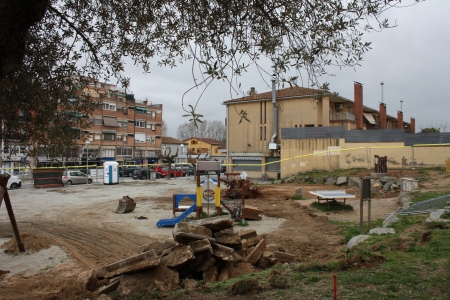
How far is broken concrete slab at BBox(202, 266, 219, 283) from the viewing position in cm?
674

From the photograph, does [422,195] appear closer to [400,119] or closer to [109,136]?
[400,119]

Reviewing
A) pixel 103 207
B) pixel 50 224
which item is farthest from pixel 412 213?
pixel 103 207

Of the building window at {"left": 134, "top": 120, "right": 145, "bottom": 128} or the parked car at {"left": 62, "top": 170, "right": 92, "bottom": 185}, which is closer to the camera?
the parked car at {"left": 62, "top": 170, "right": 92, "bottom": 185}

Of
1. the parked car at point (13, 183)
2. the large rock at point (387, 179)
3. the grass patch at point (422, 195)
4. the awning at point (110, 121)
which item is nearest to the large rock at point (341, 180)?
the large rock at point (387, 179)

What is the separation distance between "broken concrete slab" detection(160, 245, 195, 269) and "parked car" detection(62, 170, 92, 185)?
1163 inches

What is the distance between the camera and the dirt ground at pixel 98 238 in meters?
7.65

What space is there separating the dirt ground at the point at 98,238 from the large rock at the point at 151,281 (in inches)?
21.0

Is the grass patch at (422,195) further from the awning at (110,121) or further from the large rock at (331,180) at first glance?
the awning at (110,121)

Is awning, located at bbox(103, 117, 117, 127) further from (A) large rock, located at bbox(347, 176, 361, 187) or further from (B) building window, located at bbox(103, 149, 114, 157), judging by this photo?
(A) large rock, located at bbox(347, 176, 361, 187)

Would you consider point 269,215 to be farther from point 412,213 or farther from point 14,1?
point 14,1

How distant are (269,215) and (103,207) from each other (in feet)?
27.9

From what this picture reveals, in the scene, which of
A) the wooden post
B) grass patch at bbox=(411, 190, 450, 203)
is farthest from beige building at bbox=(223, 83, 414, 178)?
the wooden post

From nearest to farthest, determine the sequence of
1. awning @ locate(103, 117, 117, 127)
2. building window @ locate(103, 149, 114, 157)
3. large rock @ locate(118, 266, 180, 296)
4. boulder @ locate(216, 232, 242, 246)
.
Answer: large rock @ locate(118, 266, 180, 296), boulder @ locate(216, 232, 242, 246), awning @ locate(103, 117, 117, 127), building window @ locate(103, 149, 114, 157)

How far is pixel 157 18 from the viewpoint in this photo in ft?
23.4
